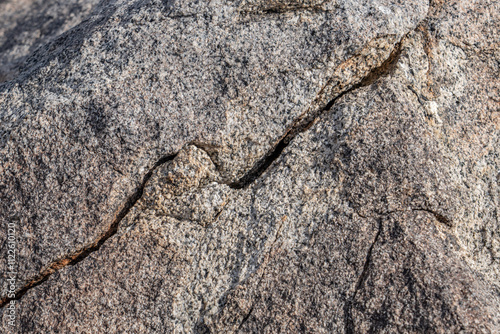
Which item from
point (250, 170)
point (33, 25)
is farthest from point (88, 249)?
point (33, 25)

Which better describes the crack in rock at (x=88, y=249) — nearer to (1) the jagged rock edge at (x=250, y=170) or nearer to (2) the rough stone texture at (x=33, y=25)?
(1) the jagged rock edge at (x=250, y=170)

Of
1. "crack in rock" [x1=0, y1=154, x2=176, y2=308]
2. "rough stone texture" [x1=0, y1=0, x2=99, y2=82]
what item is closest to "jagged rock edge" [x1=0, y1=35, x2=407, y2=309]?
"crack in rock" [x1=0, y1=154, x2=176, y2=308]

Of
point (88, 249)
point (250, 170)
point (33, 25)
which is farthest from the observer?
point (33, 25)

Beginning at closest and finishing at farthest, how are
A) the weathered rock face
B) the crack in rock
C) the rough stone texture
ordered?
1. the weathered rock face
2. the crack in rock
3. the rough stone texture

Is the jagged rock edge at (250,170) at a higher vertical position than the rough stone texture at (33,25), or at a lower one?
lower

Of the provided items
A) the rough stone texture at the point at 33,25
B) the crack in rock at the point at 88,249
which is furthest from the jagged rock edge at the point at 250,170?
the rough stone texture at the point at 33,25

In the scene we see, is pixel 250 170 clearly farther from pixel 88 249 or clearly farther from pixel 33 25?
pixel 33 25

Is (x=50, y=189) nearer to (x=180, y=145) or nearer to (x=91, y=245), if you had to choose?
(x=91, y=245)

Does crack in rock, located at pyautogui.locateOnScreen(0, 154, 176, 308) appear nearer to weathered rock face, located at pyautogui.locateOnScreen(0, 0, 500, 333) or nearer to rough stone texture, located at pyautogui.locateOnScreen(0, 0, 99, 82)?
weathered rock face, located at pyautogui.locateOnScreen(0, 0, 500, 333)
